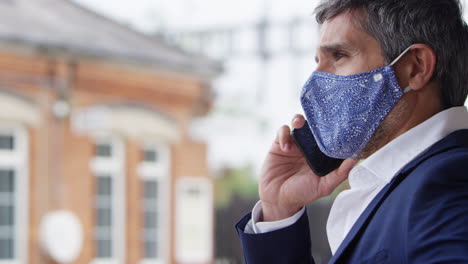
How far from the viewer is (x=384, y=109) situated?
1.08m

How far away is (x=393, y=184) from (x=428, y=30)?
219 mm

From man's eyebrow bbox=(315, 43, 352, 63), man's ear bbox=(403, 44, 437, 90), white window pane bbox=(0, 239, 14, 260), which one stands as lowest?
white window pane bbox=(0, 239, 14, 260)

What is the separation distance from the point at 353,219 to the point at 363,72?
21 cm

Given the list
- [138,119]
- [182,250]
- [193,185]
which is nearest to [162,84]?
[138,119]

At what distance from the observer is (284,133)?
1274 mm

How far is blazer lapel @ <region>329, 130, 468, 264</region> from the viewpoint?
39.3 inches

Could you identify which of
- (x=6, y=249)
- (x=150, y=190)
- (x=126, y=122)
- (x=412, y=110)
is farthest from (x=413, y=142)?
(x=150, y=190)

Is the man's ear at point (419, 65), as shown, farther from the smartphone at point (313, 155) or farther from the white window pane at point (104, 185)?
the white window pane at point (104, 185)

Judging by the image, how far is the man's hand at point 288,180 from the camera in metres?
1.23

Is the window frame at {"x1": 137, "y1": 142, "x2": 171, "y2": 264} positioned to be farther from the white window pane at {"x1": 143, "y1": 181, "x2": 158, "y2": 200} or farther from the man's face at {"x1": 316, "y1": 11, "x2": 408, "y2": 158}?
the man's face at {"x1": 316, "y1": 11, "x2": 408, "y2": 158}

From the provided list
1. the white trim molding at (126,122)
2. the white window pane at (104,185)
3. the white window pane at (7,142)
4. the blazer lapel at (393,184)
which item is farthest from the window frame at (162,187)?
the blazer lapel at (393,184)

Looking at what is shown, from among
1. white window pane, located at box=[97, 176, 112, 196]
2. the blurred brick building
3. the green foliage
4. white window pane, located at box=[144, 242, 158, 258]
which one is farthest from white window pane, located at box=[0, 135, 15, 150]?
Answer: the green foliage

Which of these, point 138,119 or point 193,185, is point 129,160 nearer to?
point 138,119

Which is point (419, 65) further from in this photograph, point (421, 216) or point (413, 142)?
point (421, 216)
